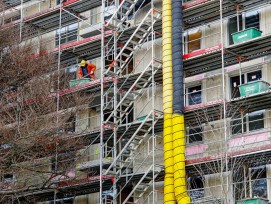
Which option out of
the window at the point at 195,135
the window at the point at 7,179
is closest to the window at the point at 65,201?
the window at the point at 7,179

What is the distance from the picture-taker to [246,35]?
33.0 metres

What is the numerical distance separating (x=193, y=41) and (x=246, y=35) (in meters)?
4.06

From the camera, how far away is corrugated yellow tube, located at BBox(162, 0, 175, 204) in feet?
110

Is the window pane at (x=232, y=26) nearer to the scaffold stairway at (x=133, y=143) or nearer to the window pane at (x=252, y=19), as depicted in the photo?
the window pane at (x=252, y=19)

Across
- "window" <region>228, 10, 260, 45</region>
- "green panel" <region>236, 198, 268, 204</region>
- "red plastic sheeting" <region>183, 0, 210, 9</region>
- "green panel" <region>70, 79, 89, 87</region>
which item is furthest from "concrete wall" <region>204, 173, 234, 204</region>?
"green panel" <region>70, 79, 89, 87</region>

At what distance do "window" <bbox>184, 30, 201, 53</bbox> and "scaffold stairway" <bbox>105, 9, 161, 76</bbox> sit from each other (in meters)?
1.56

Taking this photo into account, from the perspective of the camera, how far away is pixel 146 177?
1362 inches

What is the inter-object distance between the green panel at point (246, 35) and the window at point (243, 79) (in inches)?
62.3

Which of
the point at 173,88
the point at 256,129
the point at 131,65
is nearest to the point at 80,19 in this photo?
the point at 131,65

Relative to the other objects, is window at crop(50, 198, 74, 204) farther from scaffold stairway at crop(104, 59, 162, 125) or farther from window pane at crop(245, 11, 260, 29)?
window pane at crop(245, 11, 260, 29)

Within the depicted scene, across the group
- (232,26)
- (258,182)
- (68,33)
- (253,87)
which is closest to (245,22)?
(232,26)

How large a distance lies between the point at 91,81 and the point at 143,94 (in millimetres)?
2503

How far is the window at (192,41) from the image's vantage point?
119 ft

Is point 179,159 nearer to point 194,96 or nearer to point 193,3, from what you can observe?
point 194,96
